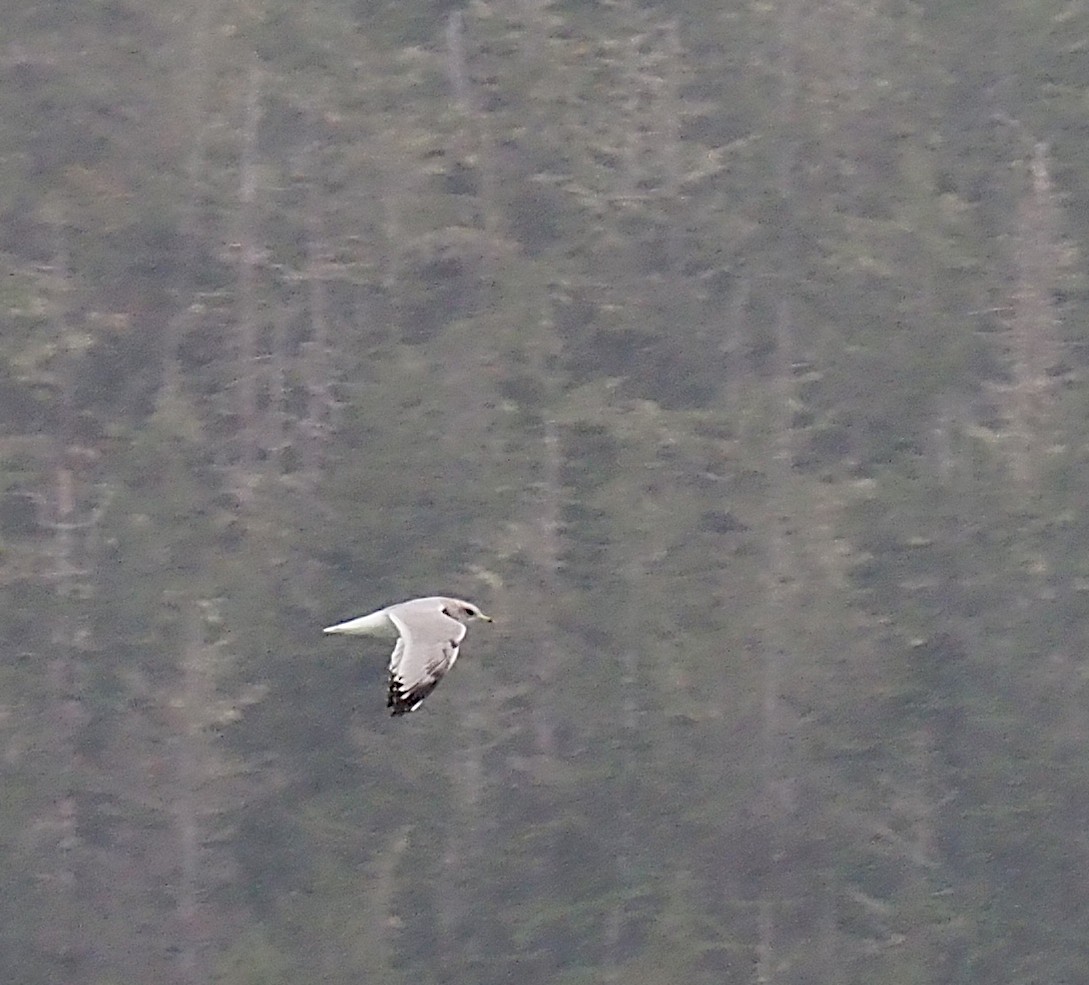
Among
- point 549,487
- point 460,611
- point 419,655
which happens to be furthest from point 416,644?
point 549,487

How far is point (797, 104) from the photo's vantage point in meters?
21.3

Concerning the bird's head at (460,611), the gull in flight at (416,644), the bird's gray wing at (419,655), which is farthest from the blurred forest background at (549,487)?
the bird's gray wing at (419,655)

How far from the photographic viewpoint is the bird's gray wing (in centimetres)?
850

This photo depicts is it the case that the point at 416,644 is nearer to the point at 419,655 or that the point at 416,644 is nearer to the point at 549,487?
the point at 419,655

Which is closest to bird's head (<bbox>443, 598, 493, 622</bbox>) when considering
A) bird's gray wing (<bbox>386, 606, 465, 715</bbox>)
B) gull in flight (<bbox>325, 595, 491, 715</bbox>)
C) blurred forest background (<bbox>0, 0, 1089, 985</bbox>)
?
gull in flight (<bbox>325, 595, 491, 715</bbox>)

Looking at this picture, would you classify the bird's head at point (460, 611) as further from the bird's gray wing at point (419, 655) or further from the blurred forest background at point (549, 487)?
the blurred forest background at point (549, 487)

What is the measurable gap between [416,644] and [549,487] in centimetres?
1094

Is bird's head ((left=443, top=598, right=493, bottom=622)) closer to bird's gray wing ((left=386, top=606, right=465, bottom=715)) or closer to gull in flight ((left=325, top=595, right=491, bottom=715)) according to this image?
gull in flight ((left=325, top=595, right=491, bottom=715))

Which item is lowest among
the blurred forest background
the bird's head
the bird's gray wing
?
the bird's gray wing

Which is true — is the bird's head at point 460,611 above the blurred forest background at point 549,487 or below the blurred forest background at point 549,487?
below

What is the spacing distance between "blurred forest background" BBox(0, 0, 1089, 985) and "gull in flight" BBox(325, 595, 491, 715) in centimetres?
925

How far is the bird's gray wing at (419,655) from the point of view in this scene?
8.50 m

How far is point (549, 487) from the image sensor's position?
19625mm

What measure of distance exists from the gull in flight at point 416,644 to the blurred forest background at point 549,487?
30.4ft
